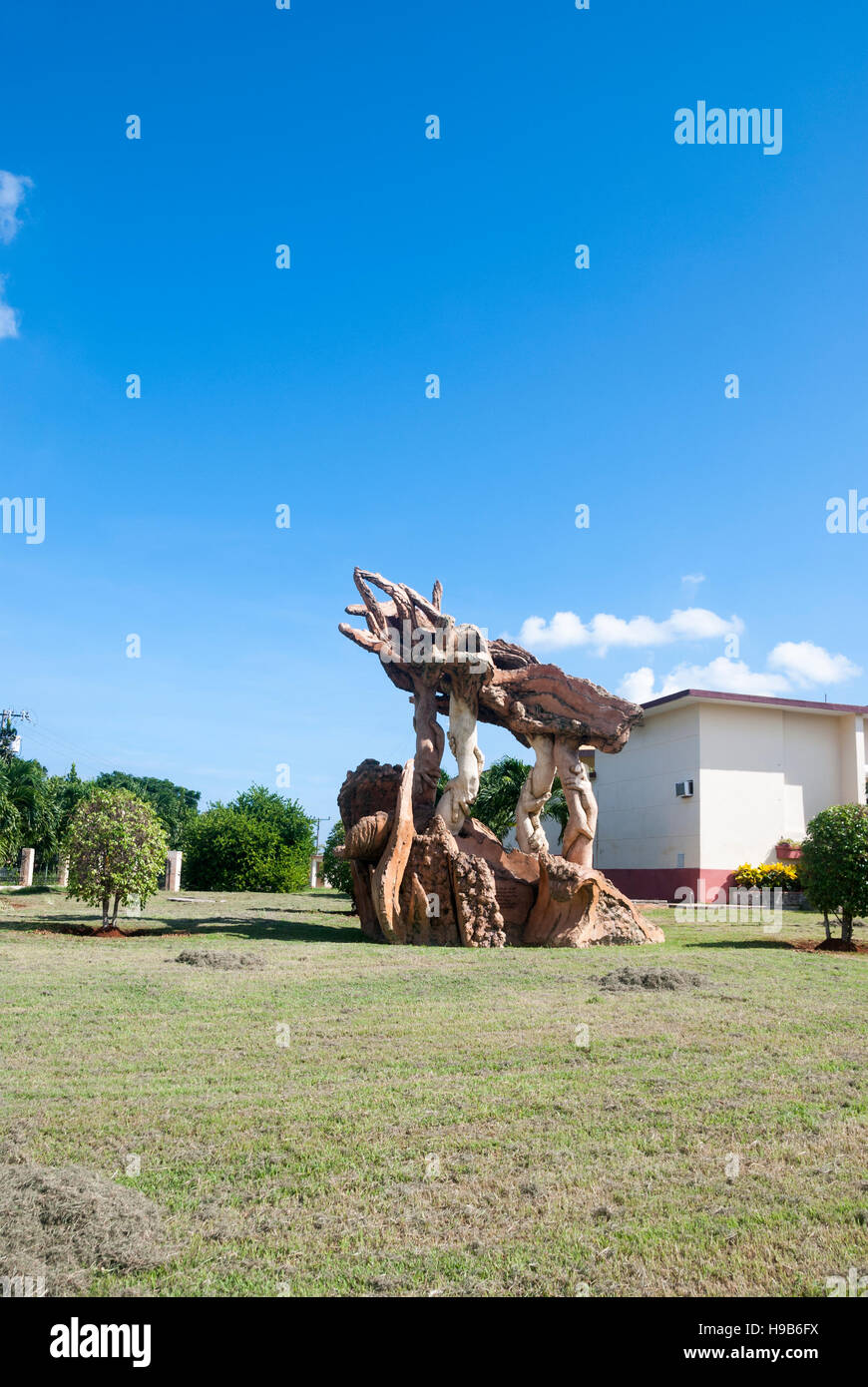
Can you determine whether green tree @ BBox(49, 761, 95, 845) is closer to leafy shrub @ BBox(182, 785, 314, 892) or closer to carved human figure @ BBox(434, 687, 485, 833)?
leafy shrub @ BBox(182, 785, 314, 892)

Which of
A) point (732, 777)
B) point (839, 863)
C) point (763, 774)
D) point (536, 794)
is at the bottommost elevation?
point (839, 863)

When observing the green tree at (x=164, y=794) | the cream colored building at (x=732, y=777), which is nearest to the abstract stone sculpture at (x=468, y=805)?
the cream colored building at (x=732, y=777)

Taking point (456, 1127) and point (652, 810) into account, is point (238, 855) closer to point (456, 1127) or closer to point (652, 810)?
point (652, 810)

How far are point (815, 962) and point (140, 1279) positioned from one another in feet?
32.0

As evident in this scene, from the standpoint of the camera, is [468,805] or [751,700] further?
[751,700]

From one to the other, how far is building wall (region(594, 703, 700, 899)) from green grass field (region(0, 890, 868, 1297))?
1800 centimetres

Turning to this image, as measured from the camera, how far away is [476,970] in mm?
9609

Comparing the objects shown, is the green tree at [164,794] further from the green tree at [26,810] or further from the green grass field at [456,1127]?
the green grass field at [456,1127]

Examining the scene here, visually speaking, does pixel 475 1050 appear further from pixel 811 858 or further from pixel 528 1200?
pixel 811 858

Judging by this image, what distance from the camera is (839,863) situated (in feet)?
41.3

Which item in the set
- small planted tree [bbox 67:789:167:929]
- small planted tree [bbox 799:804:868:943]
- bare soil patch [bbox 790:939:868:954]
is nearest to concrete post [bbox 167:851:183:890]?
small planted tree [bbox 67:789:167:929]

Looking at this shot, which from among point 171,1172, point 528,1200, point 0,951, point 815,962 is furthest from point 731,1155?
point 0,951

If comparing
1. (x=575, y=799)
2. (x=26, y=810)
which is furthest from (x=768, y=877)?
(x=26, y=810)

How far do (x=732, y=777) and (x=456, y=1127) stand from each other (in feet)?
77.1
